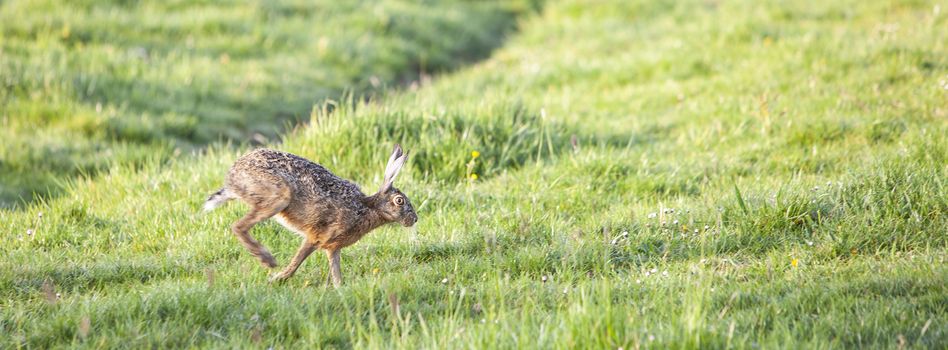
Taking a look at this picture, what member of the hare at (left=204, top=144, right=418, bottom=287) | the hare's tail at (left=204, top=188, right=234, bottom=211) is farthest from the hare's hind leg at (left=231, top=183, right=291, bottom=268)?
the hare's tail at (left=204, top=188, right=234, bottom=211)

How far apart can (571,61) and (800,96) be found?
3540mm

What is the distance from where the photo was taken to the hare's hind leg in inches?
182

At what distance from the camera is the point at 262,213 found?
4.67 m

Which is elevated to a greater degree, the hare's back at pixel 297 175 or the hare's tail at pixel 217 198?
the hare's back at pixel 297 175

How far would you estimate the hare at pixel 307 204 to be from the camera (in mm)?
4660

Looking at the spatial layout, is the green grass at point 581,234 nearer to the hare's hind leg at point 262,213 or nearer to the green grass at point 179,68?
the hare's hind leg at point 262,213

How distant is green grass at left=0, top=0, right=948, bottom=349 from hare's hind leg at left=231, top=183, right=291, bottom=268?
166 millimetres

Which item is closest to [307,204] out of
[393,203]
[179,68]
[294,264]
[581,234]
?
[294,264]

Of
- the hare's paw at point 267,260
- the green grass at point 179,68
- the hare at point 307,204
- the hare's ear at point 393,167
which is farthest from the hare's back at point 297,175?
the green grass at point 179,68

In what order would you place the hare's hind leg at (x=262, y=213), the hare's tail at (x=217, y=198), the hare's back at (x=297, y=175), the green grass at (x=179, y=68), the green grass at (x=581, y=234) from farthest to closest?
the green grass at (x=179, y=68) → the hare's tail at (x=217, y=198) → the hare's back at (x=297, y=175) → the hare's hind leg at (x=262, y=213) → the green grass at (x=581, y=234)

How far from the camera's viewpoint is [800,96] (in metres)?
8.13

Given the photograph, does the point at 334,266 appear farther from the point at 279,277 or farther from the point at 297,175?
the point at 297,175

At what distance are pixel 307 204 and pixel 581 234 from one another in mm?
1671

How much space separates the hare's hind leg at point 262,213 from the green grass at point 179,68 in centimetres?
247
